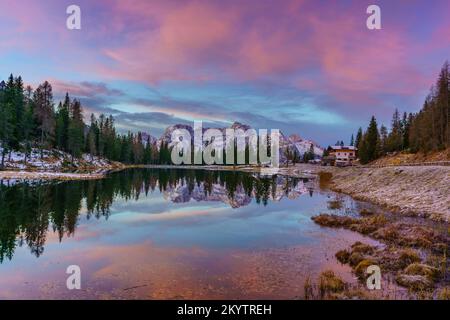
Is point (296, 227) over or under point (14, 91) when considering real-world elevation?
under

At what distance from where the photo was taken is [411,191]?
131 feet

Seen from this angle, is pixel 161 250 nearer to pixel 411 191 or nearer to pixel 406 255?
pixel 406 255

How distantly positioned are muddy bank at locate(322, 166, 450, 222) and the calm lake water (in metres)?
5.29

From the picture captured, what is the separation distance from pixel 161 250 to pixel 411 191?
31.9 metres

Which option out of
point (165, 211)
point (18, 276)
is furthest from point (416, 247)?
point (165, 211)

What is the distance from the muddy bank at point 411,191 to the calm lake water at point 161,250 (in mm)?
5287

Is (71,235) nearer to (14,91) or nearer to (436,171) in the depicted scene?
(436,171)

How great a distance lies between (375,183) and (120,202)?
123ft

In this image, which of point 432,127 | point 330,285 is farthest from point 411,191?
point 432,127

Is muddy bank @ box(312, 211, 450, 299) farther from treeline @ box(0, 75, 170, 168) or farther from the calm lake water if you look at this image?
treeline @ box(0, 75, 170, 168)

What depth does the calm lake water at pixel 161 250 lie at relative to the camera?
13.9m


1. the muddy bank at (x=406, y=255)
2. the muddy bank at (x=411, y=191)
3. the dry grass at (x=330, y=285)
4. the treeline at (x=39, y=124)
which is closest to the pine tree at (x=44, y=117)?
the treeline at (x=39, y=124)

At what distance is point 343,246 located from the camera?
840 inches

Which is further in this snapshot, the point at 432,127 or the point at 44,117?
the point at 44,117
